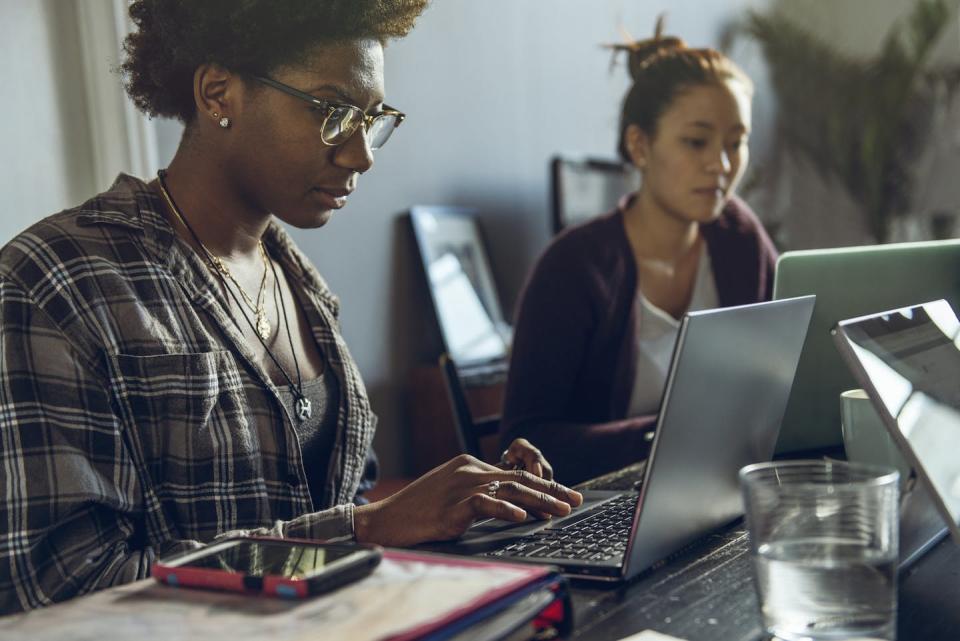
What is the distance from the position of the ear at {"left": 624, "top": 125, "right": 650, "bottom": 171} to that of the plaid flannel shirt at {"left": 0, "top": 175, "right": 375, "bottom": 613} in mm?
1256

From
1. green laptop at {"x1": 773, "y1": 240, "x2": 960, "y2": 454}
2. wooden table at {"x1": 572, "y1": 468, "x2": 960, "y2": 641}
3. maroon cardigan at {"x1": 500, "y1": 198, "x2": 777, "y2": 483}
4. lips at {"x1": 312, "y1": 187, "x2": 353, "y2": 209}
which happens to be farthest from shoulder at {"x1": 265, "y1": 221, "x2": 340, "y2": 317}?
wooden table at {"x1": 572, "y1": 468, "x2": 960, "y2": 641}

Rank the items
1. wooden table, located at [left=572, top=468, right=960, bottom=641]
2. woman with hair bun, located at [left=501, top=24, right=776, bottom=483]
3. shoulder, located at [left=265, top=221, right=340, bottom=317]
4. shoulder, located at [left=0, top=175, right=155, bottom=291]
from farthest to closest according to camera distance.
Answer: woman with hair bun, located at [left=501, top=24, right=776, bottom=483] → shoulder, located at [left=265, top=221, right=340, bottom=317] → shoulder, located at [left=0, top=175, right=155, bottom=291] → wooden table, located at [left=572, top=468, right=960, bottom=641]

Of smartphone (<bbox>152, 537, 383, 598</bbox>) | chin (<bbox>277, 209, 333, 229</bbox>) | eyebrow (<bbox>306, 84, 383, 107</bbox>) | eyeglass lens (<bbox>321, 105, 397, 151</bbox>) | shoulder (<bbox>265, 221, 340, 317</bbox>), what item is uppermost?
eyebrow (<bbox>306, 84, 383, 107</bbox>)

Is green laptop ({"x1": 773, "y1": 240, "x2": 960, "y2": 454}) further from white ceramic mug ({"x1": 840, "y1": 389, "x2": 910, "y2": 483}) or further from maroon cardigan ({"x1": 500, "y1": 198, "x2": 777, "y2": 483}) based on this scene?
maroon cardigan ({"x1": 500, "y1": 198, "x2": 777, "y2": 483})

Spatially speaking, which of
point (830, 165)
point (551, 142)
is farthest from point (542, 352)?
point (830, 165)

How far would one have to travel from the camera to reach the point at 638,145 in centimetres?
259

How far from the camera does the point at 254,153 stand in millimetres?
1476

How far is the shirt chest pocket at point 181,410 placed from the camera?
1287mm

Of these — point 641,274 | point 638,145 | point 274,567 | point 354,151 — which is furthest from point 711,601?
point 638,145

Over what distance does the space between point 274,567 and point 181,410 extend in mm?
589

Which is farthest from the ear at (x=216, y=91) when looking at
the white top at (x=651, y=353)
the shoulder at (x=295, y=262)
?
the white top at (x=651, y=353)

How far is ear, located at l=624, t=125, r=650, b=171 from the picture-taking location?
2.57 metres

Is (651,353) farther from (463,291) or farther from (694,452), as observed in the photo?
(694,452)

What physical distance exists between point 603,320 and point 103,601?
62.5 inches
